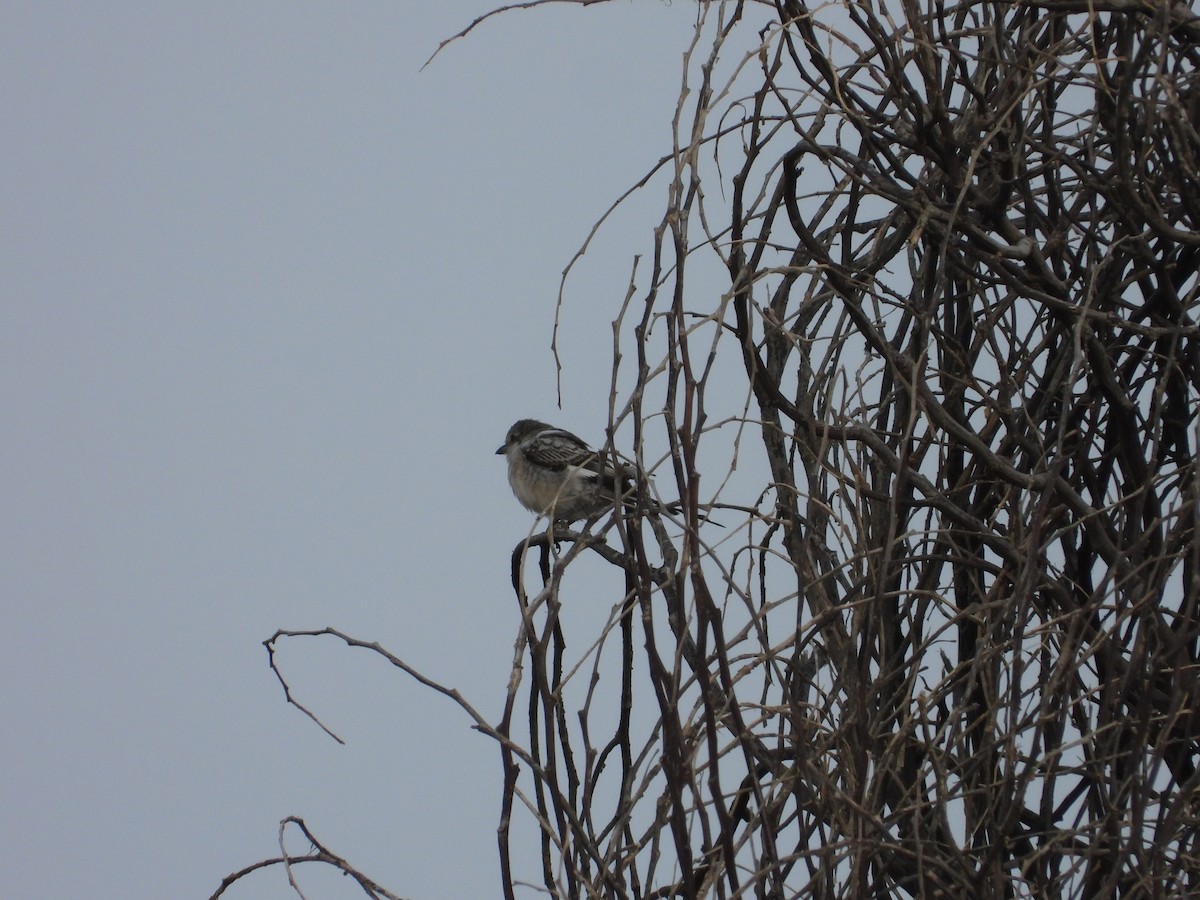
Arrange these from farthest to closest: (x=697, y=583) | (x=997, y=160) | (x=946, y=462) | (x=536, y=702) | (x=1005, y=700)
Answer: (x=946, y=462) < (x=997, y=160) < (x=536, y=702) < (x=1005, y=700) < (x=697, y=583)

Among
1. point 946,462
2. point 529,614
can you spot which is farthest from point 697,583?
point 946,462

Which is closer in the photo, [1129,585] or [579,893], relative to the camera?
[579,893]

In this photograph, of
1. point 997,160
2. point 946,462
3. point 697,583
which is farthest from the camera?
point 946,462

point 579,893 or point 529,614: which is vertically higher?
point 529,614

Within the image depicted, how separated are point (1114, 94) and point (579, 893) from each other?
1442 mm

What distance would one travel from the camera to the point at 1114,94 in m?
2.13

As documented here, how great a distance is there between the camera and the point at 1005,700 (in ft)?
5.98

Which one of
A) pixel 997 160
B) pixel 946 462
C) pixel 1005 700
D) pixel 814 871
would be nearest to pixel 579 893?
pixel 814 871

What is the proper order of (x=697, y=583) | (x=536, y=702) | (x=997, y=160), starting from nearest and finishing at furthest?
(x=697, y=583), (x=536, y=702), (x=997, y=160)

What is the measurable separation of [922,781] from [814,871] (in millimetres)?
202

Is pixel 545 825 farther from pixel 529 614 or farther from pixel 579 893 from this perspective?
pixel 529 614

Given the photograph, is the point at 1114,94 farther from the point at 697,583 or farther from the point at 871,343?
the point at 697,583

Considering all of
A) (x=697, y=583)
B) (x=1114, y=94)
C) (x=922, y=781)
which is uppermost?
(x=1114, y=94)

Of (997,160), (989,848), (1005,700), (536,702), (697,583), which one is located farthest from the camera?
(997,160)
